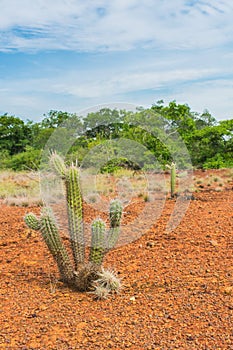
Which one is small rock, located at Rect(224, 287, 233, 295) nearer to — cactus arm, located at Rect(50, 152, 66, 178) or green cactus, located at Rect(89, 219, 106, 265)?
green cactus, located at Rect(89, 219, 106, 265)

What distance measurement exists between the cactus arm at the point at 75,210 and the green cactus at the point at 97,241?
15 cm

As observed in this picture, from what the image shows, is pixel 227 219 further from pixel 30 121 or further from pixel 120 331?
pixel 30 121

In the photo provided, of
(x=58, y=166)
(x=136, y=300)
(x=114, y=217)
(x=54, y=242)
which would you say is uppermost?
(x=58, y=166)

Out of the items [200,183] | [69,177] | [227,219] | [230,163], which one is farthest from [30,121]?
[69,177]

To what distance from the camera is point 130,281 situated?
4285mm

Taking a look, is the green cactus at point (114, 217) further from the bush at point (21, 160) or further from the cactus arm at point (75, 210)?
the bush at point (21, 160)

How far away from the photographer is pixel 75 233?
4.24m

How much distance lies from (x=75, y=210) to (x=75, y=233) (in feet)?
0.77

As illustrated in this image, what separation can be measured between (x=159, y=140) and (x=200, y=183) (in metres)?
3.63

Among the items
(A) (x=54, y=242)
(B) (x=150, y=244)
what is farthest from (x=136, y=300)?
(B) (x=150, y=244)

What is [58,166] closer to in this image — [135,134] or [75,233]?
[75,233]

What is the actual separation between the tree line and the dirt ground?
10.9 feet

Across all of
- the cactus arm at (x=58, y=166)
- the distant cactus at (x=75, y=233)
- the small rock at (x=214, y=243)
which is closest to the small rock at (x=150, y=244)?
the small rock at (x=214, y=243)

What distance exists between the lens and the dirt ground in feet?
10.6
